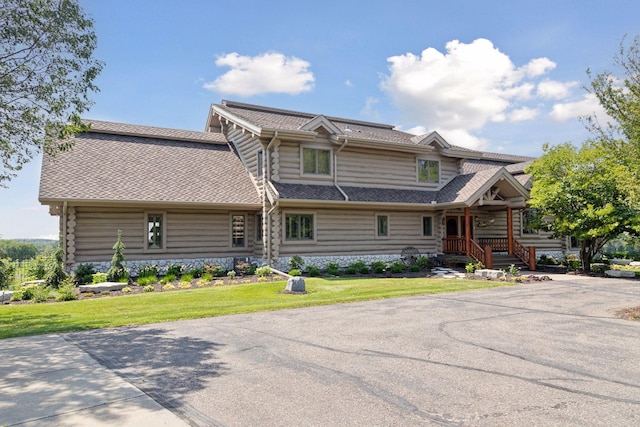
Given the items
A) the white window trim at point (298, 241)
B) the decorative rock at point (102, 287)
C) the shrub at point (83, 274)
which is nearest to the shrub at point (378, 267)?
the white window trim at point (298, 241)

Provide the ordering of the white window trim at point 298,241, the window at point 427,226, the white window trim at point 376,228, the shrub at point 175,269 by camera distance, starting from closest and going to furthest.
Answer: the shrub at point 175,269, the white window trim at point 298,241, the white window trim at point 376,228, the window at point 427,226

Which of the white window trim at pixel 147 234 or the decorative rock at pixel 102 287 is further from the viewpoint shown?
the white window trim at pixel 147 234

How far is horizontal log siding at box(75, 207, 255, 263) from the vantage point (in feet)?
57.9

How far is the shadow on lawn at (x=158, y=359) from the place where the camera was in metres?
5.25

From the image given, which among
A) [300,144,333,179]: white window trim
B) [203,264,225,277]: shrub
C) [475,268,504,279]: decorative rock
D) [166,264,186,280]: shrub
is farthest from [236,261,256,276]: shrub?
[475,268,504,279]: decorative rock

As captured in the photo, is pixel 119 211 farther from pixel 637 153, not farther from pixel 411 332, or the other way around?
pixel 637 153

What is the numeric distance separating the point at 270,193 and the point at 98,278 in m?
7.55

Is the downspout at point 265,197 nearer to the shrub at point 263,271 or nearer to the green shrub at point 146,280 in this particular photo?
the shrub at point 263,271

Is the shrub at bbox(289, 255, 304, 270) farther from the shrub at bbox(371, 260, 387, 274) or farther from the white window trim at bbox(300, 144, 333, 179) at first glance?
the white window trim at bbox(300, 144, 333, 179)

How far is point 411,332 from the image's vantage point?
8242 mm

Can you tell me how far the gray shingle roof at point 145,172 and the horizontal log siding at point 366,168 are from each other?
7.64 feet

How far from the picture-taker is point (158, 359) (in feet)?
21.6

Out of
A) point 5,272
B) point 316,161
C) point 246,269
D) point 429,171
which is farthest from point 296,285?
point 429,171

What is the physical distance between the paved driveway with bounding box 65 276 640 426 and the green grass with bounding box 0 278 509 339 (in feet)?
3.43
